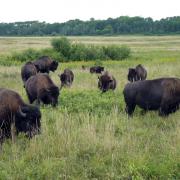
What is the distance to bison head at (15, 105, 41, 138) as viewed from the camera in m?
9.14

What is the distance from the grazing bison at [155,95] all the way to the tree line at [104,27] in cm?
11975

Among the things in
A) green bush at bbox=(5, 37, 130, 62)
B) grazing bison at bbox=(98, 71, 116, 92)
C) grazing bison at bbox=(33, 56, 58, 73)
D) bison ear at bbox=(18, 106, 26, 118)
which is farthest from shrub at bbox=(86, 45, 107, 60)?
bison ear at bbox=(18, 106, 26, 118)

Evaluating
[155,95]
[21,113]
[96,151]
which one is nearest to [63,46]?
[155,95]

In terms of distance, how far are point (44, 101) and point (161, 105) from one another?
14.2 ft

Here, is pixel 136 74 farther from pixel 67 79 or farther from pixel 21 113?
pixel 21 113

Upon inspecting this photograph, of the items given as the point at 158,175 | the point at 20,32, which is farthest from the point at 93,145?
the point at 20,32

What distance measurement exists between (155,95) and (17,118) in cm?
491

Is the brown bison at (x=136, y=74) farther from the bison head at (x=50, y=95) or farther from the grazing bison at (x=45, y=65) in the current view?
the bison head at (x=50, y=95)

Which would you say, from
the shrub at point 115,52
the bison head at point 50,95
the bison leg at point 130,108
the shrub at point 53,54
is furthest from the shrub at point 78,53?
the bison leg at point 130,108

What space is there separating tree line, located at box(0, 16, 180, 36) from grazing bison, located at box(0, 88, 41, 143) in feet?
407

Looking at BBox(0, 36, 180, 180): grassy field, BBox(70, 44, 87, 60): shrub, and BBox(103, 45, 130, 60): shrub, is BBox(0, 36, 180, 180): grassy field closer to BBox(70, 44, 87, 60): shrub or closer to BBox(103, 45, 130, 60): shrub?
BBox(70, 44, 87, 60): shrub

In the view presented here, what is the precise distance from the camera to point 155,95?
40.8ft

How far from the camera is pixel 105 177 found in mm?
7320

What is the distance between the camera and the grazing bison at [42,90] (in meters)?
13.9
